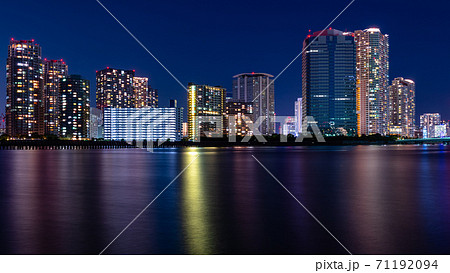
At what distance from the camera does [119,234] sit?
11.3 m

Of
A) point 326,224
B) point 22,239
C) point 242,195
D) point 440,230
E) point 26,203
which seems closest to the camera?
point 22,239

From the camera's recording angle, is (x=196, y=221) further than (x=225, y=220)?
No

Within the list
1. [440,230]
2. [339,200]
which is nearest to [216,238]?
[440,230]

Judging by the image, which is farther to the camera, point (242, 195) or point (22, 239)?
point (242, 195)
